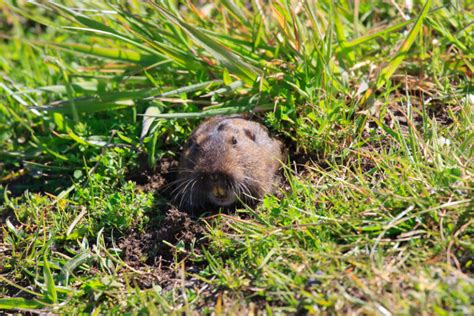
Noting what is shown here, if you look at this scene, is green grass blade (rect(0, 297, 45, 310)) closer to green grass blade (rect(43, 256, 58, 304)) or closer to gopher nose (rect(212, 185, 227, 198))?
green grass blade (rect(43, 256, 58, 304))

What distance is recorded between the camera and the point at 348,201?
3.48 meters

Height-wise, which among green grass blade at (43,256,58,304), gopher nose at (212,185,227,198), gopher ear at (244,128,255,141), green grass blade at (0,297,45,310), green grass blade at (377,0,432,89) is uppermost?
green grass blade at (377,0,432,89)

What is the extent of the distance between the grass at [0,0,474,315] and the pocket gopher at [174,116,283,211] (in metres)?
0.14

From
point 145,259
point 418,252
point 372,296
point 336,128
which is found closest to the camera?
point 372,296

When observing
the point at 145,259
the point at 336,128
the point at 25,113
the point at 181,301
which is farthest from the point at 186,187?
the point at 25,113

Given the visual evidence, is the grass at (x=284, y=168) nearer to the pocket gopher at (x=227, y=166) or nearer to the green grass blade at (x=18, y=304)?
the green grass blade at (x=18, y=304)

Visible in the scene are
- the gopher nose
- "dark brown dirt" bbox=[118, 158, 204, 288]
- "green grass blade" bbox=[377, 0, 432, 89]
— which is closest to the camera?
"dark brown dirt" bbox=[118, 158, 204, 288]

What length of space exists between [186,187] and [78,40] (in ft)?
9.39

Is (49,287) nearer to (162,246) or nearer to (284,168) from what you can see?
(162,246)

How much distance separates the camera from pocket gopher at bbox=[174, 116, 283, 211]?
387cm

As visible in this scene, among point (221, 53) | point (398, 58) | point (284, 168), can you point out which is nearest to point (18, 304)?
point (284, 168)

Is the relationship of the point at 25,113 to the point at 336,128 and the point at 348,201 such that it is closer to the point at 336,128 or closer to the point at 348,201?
the point at 336,128

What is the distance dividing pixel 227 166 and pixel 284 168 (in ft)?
1.18

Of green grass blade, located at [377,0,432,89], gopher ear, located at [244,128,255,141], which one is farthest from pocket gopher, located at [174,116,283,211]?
green grass blade, located at [377,0,432,89]
